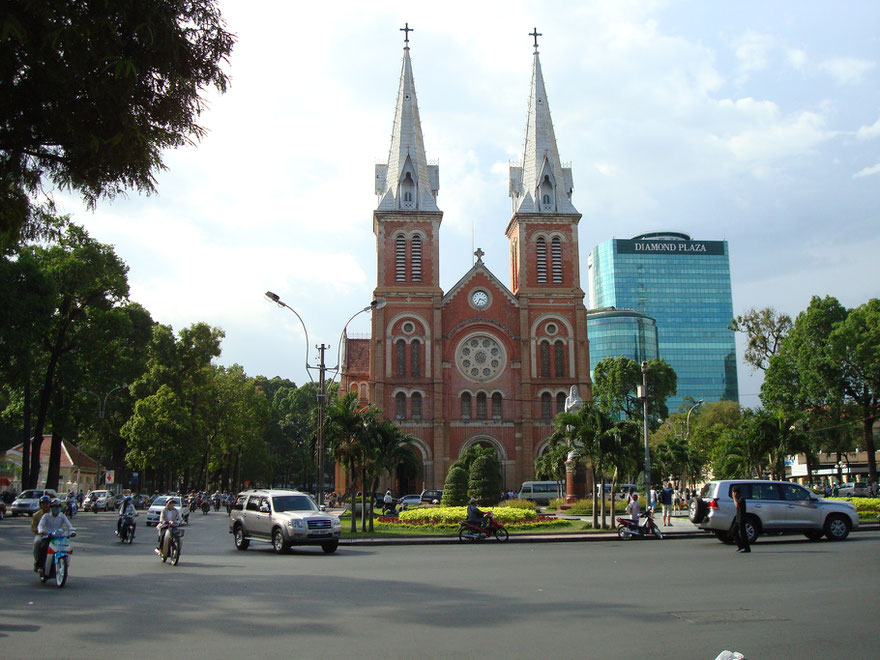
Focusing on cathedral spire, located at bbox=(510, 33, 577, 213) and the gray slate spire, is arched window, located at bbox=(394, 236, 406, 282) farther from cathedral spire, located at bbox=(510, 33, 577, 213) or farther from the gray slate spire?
cathedral spire, located at bbox=(510, 33, 577, 213)

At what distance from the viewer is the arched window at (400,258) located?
60.0m

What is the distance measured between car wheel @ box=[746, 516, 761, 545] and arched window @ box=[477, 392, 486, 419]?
38887 mm

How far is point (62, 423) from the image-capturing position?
1688 inches

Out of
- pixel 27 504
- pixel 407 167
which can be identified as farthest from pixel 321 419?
pixel 407 167

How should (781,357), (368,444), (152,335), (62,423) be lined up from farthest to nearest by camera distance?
1. (152,335)
2. (781,357)
3. (62,423)
4. (368,444)

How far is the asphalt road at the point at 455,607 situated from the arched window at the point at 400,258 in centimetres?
4351

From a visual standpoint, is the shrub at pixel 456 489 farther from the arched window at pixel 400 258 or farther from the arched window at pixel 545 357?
the arched window at pixel 400 258

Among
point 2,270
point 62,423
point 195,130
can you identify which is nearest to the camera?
point 195,130

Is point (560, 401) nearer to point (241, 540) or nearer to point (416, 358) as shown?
point (416, 358)

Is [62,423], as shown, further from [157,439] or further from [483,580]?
[483,580]

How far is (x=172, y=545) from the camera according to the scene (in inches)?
632

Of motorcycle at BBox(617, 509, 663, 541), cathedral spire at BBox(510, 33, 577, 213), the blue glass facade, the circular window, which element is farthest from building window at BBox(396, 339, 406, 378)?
the blue glass facade

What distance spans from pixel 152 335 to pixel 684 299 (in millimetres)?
105136

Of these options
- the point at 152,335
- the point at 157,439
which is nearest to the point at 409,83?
the point at 152,335
